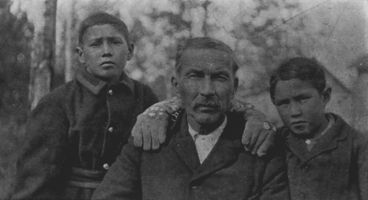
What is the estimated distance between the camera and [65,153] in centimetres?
353

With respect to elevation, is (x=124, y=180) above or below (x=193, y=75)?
below

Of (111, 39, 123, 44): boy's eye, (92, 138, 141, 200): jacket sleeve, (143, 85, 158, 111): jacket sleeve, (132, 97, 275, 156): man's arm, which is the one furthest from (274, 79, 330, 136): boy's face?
(111, 39, 123, 44): boy's eye

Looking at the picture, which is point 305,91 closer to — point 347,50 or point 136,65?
point 347,50

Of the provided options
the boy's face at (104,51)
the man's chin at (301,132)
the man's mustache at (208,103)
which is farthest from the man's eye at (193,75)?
the boy's face at (104,51)

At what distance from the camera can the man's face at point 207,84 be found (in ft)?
9.59

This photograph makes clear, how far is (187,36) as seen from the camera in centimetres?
428

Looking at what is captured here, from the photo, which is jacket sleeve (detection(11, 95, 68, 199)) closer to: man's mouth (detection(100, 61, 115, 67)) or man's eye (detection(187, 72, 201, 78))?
man's mouth (detection(100, 61, 115, 67))

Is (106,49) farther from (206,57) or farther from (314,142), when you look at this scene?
(314,142)

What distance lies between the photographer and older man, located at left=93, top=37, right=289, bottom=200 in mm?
2908

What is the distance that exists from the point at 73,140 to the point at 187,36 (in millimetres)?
1217

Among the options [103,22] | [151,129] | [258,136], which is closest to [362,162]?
[258,136]

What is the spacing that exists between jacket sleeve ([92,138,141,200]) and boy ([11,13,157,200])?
518 millimetres

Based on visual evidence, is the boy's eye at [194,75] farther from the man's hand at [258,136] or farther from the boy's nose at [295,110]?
the boy's nose at [295,110]

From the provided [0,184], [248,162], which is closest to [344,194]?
[248,162]
